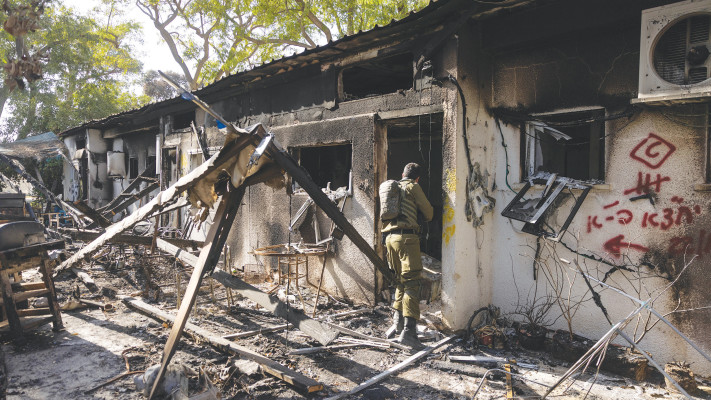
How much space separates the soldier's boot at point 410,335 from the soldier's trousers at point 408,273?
10 centimetres

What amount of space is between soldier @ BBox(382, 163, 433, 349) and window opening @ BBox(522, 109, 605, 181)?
1735 millimetres

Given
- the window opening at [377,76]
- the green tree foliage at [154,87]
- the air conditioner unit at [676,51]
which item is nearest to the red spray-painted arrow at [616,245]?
the air conditioner unit at [676,51]

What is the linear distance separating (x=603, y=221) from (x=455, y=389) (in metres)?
2.78

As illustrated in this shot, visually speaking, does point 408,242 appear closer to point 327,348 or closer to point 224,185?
point 327,348

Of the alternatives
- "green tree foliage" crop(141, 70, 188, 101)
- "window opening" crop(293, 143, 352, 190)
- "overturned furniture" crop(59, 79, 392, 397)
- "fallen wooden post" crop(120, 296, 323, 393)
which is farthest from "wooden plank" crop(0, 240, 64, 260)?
"green tree foliage" crop(141, 70, 188, 101)

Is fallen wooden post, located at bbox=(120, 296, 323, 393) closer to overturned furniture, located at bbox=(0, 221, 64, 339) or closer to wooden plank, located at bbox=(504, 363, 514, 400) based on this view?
overturned furniture, located at bbox=(0, 221, 64, 339)

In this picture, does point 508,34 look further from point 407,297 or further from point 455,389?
point 455,389

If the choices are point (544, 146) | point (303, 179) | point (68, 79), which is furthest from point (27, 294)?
point (68, 79)

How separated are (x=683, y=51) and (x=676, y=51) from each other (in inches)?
2.4

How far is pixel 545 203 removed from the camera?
515cm

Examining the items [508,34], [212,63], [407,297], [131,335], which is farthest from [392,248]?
[212,63]

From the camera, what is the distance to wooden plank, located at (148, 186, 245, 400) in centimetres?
351

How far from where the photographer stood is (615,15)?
4742 millimetres

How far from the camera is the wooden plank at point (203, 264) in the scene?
351cm
